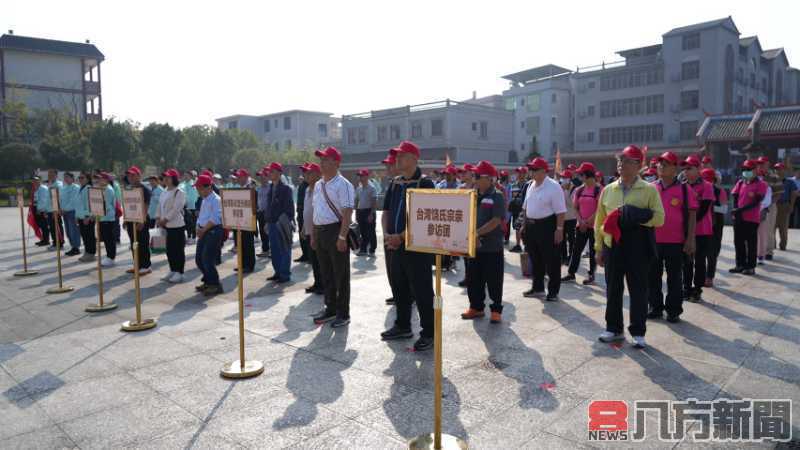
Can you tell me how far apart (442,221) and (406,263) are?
6.78 feet

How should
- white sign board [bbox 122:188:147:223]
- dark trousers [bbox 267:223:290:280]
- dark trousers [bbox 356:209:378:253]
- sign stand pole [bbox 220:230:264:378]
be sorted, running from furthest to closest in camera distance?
1. dark trousers [bbox 356:209:378:253]
2. dark trousers [bbox 267:223:290:280]
3. white sign board [bbox 122:188:147:223]
4. sign stand pole [bbox 220:230:264:378]

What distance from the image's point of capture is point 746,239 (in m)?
9.12

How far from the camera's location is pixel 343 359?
16.3 ft

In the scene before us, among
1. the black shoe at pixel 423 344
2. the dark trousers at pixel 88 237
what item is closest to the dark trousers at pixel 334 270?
the black shoe at pixel 423 344

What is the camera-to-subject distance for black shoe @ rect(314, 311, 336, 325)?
6.32 meters

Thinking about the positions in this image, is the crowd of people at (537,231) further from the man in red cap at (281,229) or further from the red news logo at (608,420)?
the red news logo at (608,420)

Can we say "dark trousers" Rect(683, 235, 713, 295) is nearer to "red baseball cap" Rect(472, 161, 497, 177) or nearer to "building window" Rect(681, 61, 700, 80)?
"red baseball cap" Rect(472, 161, 497, 177)

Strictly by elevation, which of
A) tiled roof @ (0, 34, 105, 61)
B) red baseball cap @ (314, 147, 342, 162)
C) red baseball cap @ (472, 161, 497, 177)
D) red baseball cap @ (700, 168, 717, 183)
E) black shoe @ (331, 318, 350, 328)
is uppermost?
tiled roof @ (0, 34, 105, 61)

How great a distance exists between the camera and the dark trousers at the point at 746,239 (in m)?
9.02

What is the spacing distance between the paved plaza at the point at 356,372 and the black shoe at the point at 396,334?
13cm

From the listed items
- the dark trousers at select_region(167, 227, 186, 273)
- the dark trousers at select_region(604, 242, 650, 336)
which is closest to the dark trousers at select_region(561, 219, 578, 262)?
the dark trousers at select_region(604, 242, 650, 336)

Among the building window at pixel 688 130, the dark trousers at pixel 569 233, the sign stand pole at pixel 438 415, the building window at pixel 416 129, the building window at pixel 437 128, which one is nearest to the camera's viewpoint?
the sign stand pole at pixel 438 415

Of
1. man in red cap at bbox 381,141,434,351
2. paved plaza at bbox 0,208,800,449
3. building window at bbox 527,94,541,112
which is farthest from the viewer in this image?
building window at bbox 527,94,541,112

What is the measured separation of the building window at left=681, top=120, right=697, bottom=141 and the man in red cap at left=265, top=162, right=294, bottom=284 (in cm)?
4606
